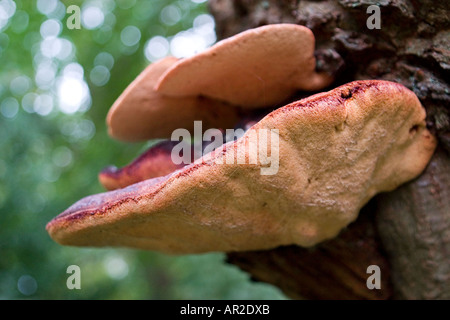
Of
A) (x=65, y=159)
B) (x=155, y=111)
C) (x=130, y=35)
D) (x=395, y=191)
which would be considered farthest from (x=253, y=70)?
(x=65, y=159)

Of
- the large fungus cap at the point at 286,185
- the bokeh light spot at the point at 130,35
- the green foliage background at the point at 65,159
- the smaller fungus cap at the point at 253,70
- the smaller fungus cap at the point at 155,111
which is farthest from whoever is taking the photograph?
the bokeh light spot at the point at 130,35

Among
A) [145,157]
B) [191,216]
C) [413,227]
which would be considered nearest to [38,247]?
[145,157]

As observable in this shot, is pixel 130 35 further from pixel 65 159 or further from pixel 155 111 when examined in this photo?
pixel 155 111

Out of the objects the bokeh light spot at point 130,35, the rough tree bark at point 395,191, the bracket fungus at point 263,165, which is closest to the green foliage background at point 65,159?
the bokeh light spot at point 130,35

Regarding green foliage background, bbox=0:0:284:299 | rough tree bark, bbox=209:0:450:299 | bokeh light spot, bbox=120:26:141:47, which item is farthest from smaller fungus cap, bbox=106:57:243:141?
bokeh light spot, bbox=120:26:141:47

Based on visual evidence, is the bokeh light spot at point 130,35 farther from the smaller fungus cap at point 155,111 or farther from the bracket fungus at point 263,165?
the bracket fungus at point 263,165

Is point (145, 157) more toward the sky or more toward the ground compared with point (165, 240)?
more toward the sky

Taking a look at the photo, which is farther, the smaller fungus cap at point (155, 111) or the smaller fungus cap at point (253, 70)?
the smaller fungus cap at point (155, 111)
